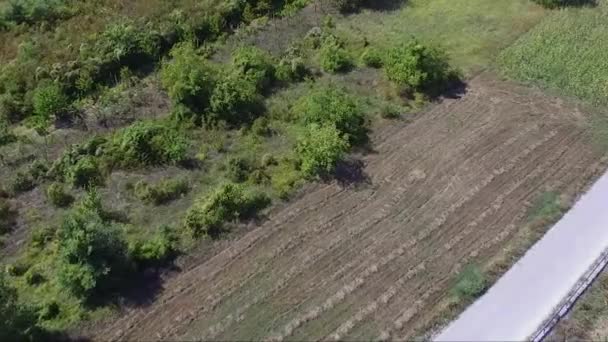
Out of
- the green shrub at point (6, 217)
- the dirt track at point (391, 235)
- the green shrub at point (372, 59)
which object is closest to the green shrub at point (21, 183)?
the green shrub at point (6, 217)

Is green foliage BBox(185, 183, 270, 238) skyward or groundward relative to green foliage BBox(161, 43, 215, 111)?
groundward

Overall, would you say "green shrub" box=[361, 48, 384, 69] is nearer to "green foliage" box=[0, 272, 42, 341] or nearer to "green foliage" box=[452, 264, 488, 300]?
"green foliage" box=[452, 264, 488, 300]

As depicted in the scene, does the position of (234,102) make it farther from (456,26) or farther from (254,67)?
(456,26)

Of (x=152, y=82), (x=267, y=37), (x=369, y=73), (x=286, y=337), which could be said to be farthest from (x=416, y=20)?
(x=286, y=337)

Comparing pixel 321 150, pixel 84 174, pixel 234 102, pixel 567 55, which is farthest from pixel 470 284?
pixel 567 55

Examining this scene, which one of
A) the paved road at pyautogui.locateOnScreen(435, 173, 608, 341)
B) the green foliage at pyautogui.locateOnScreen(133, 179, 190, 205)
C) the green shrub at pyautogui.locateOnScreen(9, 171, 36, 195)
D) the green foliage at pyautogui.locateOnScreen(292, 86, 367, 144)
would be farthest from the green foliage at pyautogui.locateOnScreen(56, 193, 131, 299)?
the paved road at pyautogui.locateOnScreen(435, 173, 608, 341)

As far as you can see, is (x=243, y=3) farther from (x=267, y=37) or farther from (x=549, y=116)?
(x=549, y=116)

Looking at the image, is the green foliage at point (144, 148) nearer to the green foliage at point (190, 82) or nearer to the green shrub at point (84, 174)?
the green shrub at point (84, 174)
